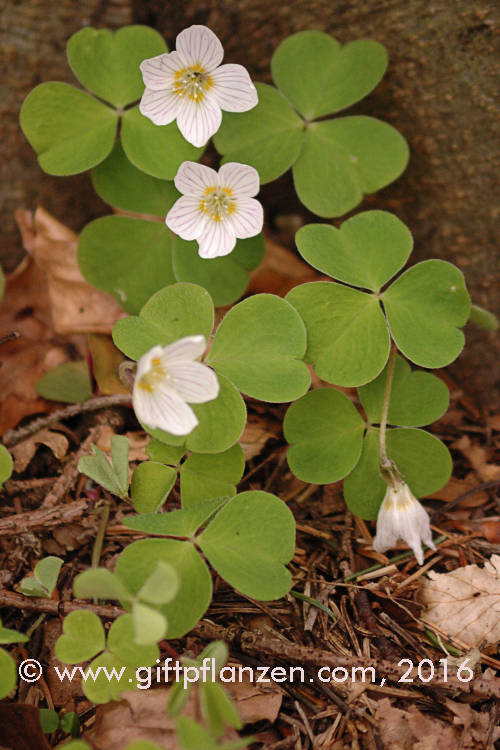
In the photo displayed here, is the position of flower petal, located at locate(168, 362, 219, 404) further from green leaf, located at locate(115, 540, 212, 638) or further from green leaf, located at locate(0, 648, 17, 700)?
green leaf, located at locate(0, 648, 17, 700)

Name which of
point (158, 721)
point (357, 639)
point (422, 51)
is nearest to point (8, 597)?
point (158, 721)

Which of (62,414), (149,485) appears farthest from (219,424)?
(62,414)

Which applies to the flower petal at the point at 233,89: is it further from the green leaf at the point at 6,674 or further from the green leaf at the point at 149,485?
the green leaf at the point at 6,674

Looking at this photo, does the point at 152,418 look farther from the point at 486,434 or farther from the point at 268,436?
the point at 486,434

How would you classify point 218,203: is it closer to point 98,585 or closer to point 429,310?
point 429,310

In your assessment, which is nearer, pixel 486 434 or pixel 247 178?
pixel 247 178
